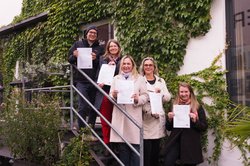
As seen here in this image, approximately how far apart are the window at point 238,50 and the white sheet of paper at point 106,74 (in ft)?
6.27

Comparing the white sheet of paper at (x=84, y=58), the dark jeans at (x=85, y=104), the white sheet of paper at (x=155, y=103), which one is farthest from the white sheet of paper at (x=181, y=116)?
the white sheet of paper at (x=84, y=58)

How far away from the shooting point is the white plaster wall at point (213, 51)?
558cm

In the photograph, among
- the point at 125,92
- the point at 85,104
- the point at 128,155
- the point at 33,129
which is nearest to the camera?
the point at 125,92

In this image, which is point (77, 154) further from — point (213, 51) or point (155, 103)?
point (213, 51)

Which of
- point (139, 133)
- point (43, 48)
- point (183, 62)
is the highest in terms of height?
point (43, 48)

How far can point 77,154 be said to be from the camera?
4992 millimetres

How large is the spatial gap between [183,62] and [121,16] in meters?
1.77

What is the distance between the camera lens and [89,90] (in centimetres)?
573

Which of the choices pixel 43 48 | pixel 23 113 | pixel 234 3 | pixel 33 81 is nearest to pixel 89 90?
pixel 23 113

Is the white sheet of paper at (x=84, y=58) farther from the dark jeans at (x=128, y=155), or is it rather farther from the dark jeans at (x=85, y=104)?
the dark jeans at (x=128, y=155)

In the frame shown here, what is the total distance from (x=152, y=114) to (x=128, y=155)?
0.63 m

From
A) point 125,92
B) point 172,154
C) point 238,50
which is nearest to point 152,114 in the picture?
point 125,92

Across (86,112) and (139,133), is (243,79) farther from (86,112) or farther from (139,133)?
(86,112)

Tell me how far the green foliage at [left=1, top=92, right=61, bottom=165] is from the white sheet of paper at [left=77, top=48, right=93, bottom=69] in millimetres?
753
